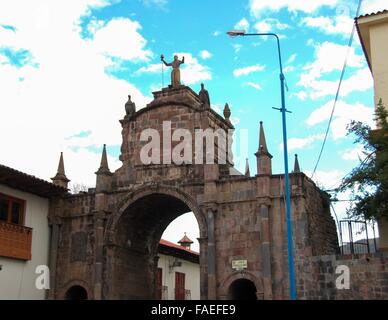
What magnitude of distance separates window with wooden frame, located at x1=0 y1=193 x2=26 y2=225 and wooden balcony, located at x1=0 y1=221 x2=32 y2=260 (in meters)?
0.45

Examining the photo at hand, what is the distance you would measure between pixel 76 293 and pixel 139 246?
12.7ft

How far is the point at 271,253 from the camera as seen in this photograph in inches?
951

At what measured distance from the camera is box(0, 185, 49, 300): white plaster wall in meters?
25.2

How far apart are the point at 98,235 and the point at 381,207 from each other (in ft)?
42.7

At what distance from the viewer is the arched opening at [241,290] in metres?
25.0

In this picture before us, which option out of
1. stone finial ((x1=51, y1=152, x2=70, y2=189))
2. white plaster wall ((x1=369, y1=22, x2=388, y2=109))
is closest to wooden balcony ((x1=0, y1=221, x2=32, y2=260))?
stone finial ((x1=51, y1=152, x2=70, y2=189))

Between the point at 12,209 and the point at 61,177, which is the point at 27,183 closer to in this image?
the point at 12,209

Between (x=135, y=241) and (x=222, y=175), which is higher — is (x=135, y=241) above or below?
below

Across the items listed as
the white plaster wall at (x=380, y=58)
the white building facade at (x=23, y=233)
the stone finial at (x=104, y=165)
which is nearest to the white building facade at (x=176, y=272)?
the stone finial at (x=104, y=165)
